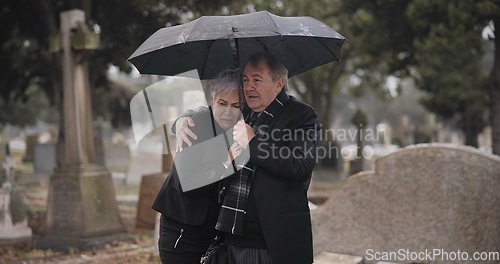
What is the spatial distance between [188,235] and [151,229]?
6610mm

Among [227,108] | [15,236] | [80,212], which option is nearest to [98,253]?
[80,212]

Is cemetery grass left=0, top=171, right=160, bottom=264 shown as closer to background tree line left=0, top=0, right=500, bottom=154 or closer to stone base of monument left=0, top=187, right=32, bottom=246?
stone base of monument left=0, top=187, right=32, bottom=246

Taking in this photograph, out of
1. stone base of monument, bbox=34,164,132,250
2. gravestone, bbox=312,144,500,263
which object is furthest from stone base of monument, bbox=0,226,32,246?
gravestone, bbox=312,144,500,263

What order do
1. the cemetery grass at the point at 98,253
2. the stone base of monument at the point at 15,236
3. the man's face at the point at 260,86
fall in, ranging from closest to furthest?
the man's face at the point at 260,86, the cemetery grass at the point at 98,253, the stone base of monument at the point at 15,236

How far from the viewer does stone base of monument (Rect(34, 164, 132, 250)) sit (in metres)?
8.05

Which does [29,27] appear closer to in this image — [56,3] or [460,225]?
[56,3]

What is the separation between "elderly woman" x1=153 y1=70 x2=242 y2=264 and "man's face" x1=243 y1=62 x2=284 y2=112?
0.28ft

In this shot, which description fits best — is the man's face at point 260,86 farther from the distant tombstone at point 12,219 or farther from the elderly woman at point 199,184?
the distant tombstone at point 12,219

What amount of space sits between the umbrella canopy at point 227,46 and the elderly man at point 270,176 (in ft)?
0.86

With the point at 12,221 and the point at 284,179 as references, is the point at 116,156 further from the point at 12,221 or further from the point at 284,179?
the point at 284,179

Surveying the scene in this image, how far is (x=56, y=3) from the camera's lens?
11.9m

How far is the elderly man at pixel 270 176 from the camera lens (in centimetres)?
268

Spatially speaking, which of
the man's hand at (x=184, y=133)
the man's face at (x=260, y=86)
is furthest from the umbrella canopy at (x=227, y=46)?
the man's hand at (x=184, y=133)

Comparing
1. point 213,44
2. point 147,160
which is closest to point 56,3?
point 147,160
